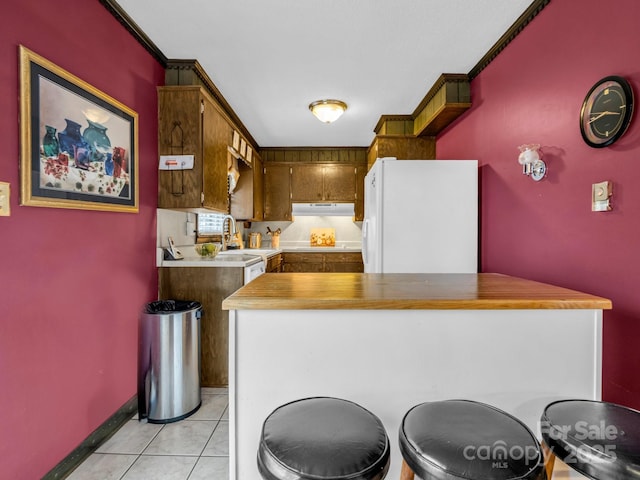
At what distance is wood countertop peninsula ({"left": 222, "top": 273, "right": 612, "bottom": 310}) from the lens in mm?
1208

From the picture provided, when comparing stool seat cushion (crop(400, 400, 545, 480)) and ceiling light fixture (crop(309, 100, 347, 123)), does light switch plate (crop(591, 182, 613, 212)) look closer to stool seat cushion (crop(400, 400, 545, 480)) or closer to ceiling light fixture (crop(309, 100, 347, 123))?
stool seat cushion (crop(400, 400, 545, 480))

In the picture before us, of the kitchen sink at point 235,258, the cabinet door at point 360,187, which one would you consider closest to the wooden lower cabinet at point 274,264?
the kitchen sink at point 235,258

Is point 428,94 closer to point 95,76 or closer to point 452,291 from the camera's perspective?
point 452,291

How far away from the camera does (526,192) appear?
6.78 ft

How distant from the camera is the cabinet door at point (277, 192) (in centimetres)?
514

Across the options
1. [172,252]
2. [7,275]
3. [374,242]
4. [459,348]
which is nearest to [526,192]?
[374,242]

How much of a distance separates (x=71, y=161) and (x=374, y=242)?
82.3 inches

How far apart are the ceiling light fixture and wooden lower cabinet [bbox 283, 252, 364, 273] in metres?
2.16

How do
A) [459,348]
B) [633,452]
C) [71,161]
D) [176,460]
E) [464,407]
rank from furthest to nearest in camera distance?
[176,460] < [71,161] < [459,348] < [464,407] < [633,452]

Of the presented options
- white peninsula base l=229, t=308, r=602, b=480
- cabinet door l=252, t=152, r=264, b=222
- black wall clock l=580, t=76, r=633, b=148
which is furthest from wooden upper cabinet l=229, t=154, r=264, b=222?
black wall clock l=580, t=76, r=633, b=148

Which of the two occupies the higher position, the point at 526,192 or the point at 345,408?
the point at 526,192

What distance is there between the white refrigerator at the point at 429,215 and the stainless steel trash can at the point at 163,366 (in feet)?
5.13

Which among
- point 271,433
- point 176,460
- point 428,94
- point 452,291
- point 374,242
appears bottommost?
point 176,460

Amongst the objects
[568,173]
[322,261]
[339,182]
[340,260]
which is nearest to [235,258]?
[322,261]
